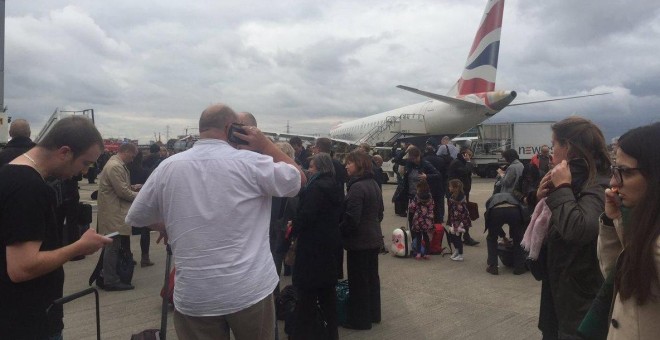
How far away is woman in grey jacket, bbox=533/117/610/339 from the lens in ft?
7.98

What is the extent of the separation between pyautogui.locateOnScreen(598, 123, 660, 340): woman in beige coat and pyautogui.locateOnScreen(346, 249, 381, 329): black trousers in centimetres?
302

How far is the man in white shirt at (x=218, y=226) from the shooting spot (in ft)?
7.30

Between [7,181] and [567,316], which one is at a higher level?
[7,181]

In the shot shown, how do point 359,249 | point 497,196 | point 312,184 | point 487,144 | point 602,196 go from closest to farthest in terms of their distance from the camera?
1. point 602,196
2. point 312,184
3. point 359,249
4. point 497,196
5. point 487,144

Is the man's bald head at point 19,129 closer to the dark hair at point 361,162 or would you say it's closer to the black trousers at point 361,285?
the dark hair at point 361,162

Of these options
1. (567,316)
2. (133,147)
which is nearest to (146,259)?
(133,147)

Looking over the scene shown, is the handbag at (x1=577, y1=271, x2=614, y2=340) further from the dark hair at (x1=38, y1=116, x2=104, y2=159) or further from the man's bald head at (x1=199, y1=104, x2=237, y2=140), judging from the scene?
the dark hair at (x1=38, y1=116, x2=104, y2=159)

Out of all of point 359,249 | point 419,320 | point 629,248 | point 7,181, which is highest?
point 7,181

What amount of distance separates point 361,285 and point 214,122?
2808 mm

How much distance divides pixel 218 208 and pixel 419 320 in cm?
340

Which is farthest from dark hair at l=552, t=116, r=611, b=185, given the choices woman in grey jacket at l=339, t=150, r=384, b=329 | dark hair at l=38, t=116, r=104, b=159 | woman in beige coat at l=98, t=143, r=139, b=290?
woman in beige coat at l=98, t=143, r=139, b=290

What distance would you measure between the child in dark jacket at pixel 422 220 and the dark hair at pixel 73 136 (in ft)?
20.0

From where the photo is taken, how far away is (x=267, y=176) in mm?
2330

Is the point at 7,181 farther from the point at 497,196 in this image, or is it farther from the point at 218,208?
the point at 497,196
